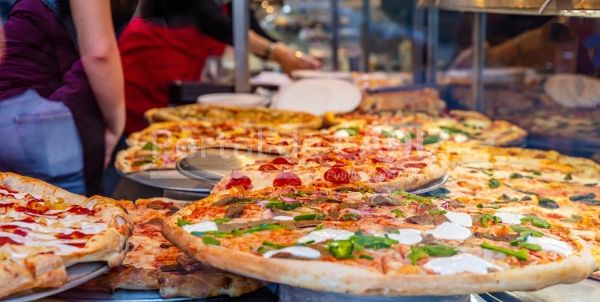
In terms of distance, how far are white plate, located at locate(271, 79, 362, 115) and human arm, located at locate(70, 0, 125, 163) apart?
1627 millimetres

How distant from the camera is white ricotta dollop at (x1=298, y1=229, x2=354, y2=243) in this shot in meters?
2.01

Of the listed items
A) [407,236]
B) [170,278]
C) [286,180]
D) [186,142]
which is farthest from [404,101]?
[170,278]

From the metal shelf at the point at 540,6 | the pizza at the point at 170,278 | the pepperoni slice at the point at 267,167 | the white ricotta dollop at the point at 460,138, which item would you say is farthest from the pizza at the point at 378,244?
the white ricotta dollop at the point at 460,138

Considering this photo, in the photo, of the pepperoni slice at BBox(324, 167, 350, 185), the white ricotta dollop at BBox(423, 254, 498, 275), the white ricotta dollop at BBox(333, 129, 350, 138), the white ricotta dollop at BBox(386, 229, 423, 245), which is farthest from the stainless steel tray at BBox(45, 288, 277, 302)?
the white ricotta dollop at BBox(333, 129, 350, 138)

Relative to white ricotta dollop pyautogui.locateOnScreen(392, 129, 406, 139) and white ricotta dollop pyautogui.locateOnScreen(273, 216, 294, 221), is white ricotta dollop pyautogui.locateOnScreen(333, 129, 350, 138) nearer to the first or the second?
white ricotta dollop pyautogui.locateOnScreen(392, 129, 406, 139)

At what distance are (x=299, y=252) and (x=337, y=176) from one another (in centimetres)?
102

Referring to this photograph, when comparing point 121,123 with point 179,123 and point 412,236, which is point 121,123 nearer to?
point 179,123

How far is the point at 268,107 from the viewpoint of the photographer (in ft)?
17.7

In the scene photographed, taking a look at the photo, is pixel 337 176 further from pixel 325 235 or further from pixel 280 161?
pixel 325 235

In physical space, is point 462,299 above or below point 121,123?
below

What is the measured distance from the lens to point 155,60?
6.59m

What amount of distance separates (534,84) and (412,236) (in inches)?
161

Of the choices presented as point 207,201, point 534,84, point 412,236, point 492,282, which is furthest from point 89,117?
point 534,84

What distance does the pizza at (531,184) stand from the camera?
116 inches
